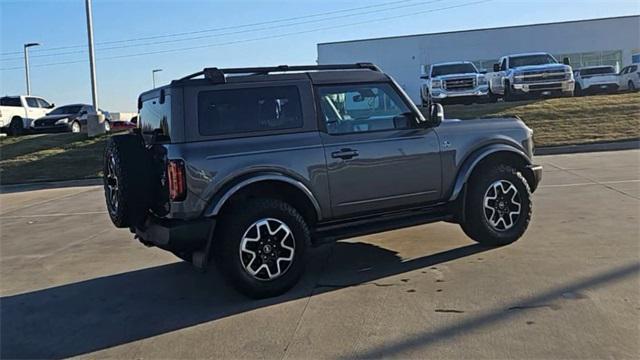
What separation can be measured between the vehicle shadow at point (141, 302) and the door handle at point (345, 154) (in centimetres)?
116

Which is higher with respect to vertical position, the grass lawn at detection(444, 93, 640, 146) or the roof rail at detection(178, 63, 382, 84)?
the roof rail at detection(178, 63, 382, 84)

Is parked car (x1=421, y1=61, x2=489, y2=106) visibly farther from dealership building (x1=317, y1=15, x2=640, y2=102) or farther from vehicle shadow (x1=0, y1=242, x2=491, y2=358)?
dealership building (x1=317, y1=15, x2=640, y2=102)

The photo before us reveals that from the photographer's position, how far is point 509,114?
19.3 meters

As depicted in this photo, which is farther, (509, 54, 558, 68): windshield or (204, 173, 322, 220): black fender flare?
(509, 54, 558, 68): windshield

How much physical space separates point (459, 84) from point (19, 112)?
20.0 metres

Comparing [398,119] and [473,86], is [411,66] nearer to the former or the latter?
[473,86]

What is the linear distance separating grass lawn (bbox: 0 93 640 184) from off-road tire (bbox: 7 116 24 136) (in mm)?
5030

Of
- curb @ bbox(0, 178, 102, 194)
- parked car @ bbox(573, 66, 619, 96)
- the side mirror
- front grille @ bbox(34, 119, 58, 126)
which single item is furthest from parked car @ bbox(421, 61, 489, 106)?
front grille @ bbox(34, 119, 58, 126)

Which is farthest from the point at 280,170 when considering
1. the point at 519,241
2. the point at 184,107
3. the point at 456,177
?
the point at 519,241

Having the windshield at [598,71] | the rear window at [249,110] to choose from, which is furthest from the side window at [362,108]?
the windshield at [598,71]

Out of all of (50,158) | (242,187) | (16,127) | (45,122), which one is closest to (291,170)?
(242,187)

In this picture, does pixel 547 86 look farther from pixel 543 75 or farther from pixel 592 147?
pixel 592 147

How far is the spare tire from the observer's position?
17.7 ft

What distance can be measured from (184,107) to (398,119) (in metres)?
2.14
